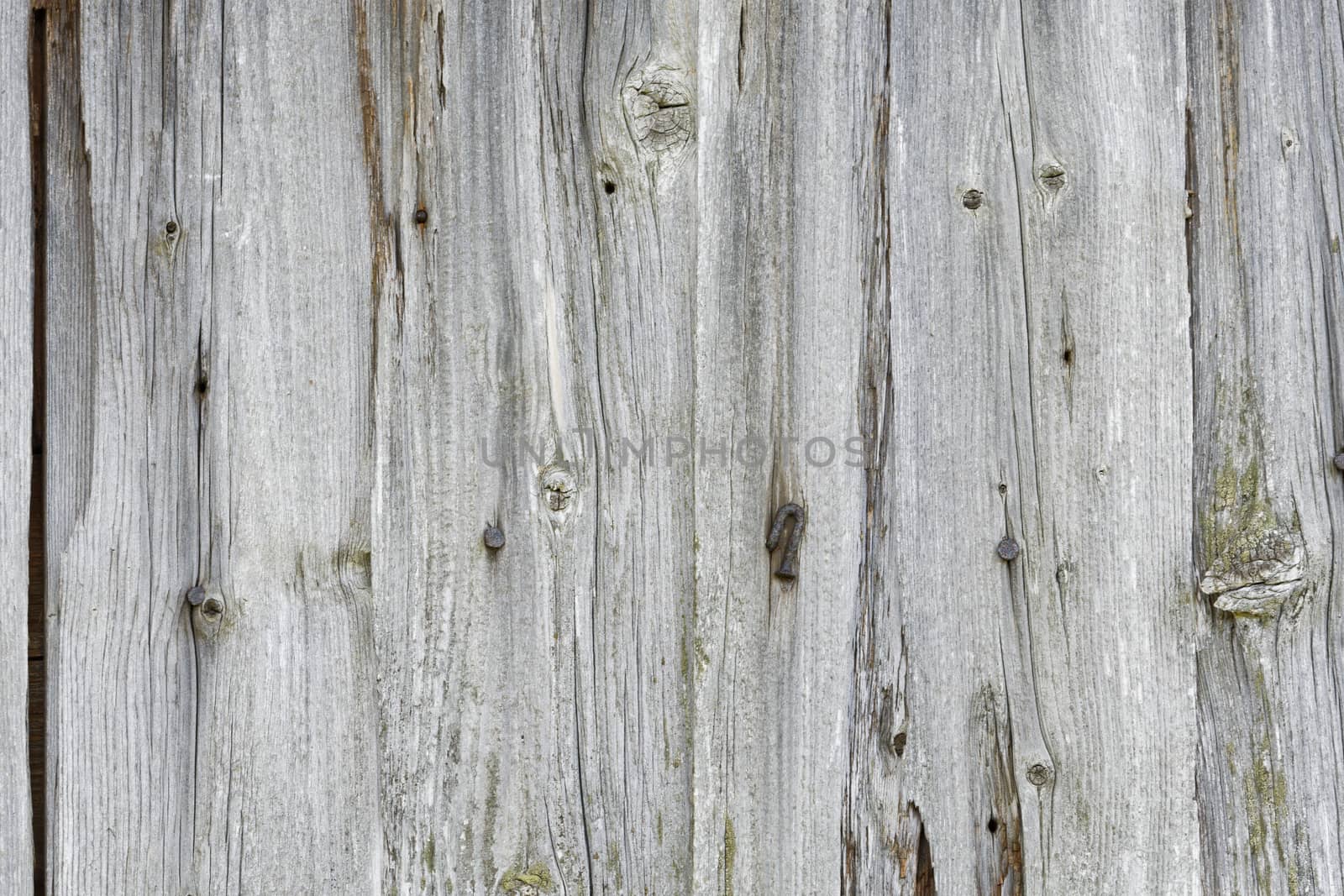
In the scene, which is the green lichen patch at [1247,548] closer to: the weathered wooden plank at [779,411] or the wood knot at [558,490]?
the weathered wooden plank at [779,411]

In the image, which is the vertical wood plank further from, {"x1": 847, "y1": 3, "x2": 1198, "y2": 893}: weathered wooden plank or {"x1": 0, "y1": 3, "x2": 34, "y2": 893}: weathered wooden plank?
{"x1": 0, "y1": 3, "x2": 34, "y2": 893}: weathered wooden plank

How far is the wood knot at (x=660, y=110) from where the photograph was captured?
56.5 inches

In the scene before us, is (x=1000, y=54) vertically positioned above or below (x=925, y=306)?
above

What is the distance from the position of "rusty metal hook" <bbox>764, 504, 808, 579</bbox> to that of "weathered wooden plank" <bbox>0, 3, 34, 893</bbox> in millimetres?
1093

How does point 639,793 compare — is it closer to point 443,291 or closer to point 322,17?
point 443,291

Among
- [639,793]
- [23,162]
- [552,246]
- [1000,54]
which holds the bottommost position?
[639,793]

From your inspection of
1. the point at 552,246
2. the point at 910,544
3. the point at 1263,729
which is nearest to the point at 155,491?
the point at 552,246

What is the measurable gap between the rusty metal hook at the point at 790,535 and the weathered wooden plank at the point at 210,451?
601 mm

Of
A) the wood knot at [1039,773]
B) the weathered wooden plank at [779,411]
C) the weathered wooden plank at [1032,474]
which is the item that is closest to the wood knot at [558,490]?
the weathered wooden plank at [779,411]

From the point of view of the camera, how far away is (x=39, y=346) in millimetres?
1453

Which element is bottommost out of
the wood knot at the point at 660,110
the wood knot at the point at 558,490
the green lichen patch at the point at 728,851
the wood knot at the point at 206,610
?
the green lichen patch at the point at 728,851

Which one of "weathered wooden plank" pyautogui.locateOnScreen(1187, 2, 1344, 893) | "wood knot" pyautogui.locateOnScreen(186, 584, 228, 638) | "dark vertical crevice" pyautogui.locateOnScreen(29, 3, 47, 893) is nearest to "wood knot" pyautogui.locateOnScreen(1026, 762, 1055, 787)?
"weathered wooden plank" pyautogui.locateOnScreen(1187, 2, 1344, 893)

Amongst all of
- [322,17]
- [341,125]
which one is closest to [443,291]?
[341,125]

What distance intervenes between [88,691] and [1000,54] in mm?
1634
